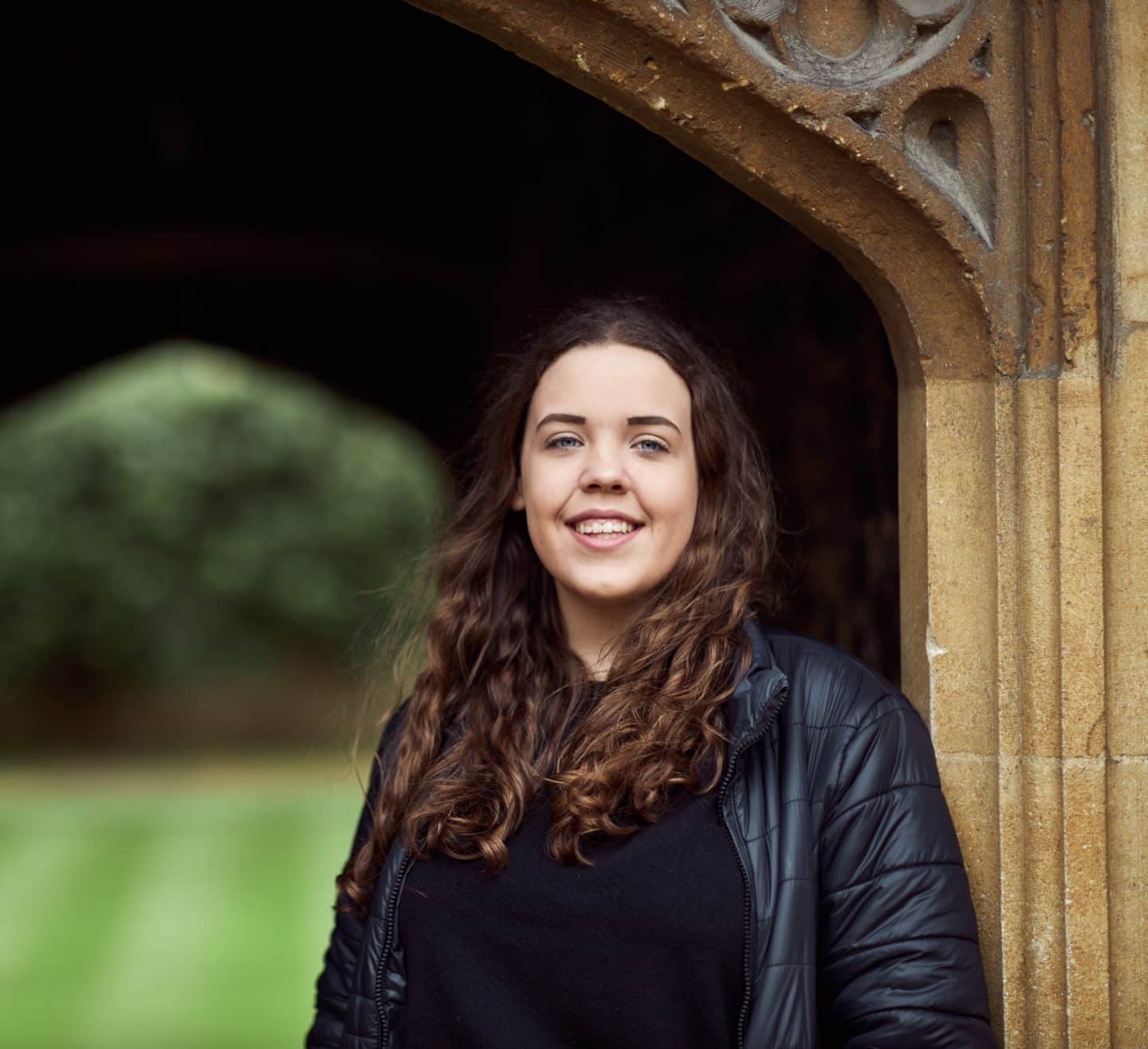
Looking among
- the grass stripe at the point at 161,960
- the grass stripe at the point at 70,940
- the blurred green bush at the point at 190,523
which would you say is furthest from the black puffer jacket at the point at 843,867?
the blurred green bush at the point at 190,523

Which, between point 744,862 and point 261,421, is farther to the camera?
point 261,421

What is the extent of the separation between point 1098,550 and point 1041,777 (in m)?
0.27

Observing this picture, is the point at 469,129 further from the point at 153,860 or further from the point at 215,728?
the point at 215,728

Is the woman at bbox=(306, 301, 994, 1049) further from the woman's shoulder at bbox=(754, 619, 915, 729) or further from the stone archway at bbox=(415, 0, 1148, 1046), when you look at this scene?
the stone archway at bbox=(415, 0, 1148, 1046)

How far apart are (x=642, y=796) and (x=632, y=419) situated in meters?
0.44

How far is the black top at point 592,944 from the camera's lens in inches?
64.5

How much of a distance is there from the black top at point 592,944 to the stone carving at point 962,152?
740 mm

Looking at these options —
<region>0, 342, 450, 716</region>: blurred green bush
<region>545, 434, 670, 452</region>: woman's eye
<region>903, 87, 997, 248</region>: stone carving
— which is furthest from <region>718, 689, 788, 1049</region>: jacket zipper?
<region>0, 342, 450, 716</region>: blurred green bush

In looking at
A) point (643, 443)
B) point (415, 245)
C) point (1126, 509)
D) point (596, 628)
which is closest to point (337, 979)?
point (596, 628)

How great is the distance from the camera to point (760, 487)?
194 centimetres

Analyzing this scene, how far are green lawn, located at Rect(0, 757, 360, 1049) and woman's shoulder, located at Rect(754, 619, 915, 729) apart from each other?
77cm

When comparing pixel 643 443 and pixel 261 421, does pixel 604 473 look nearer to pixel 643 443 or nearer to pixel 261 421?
pixel 643 443

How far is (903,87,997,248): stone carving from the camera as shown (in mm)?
1771

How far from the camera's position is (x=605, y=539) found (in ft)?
5.80
